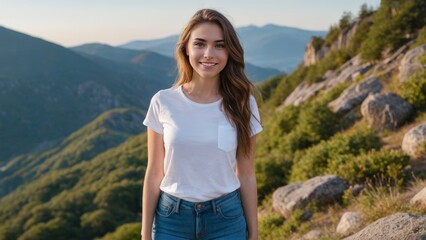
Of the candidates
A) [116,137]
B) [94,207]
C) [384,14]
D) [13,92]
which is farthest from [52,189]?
[13,92]

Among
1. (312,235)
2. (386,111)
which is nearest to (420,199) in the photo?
(312,235)

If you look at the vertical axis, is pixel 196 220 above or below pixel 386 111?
above

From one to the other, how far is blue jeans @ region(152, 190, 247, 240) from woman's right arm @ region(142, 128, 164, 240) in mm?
52

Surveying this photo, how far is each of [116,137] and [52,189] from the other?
5460 cm

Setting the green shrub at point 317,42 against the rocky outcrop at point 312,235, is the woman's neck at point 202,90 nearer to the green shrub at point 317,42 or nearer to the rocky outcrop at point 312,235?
the rocky outcrop at point 312,235

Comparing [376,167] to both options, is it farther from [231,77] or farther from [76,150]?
[76,150]

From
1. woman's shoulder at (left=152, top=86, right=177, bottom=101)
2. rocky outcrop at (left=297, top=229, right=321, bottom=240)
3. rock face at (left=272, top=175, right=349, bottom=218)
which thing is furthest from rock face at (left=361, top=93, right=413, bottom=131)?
woman's shoulder at (left=152, top=86, right=177, bottom=101)

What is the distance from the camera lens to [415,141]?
7.95 metres

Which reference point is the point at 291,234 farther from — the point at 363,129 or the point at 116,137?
the point at 116,137

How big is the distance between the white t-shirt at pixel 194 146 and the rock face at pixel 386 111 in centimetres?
840

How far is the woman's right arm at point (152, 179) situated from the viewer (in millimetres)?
2975

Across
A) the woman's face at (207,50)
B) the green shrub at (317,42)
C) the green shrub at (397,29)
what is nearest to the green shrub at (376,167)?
the woman's face at (207,50)

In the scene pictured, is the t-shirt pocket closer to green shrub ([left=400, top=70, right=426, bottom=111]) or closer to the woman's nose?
the woman's nose

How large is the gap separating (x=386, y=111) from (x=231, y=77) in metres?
8.30
